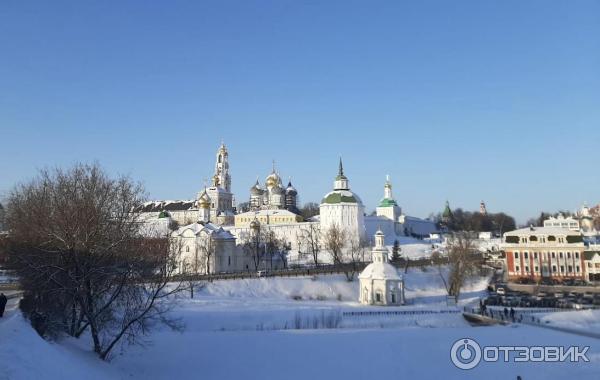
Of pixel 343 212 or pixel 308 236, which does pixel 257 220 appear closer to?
pixel 308 236

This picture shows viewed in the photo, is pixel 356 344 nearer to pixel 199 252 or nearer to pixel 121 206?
pixel 121 206

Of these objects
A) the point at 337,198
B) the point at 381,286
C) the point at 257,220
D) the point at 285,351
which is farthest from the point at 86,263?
the point at 257,220

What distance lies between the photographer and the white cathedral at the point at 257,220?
5459 centimetres

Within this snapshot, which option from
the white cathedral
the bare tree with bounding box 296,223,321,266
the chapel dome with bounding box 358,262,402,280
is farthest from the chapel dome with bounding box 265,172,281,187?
→ the chapel dome with bounding box 358,262,402,280

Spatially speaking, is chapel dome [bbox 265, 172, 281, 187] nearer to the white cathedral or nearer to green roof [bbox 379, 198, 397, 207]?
the white cathedral

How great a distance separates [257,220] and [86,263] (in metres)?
65.1

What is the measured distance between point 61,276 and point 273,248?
45569 millimetres

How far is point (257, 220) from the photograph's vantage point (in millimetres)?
83062

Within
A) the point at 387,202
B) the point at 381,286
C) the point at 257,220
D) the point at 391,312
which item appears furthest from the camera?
the point at 387,202

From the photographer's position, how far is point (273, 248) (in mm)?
63406

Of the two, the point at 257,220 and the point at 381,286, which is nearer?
the point at 381,286

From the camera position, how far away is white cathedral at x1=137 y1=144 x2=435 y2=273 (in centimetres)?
5459

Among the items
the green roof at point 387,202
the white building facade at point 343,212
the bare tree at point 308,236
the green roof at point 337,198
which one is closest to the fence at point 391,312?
the bare tree at point 308,236

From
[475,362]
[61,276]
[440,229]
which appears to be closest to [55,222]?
[61,276]
